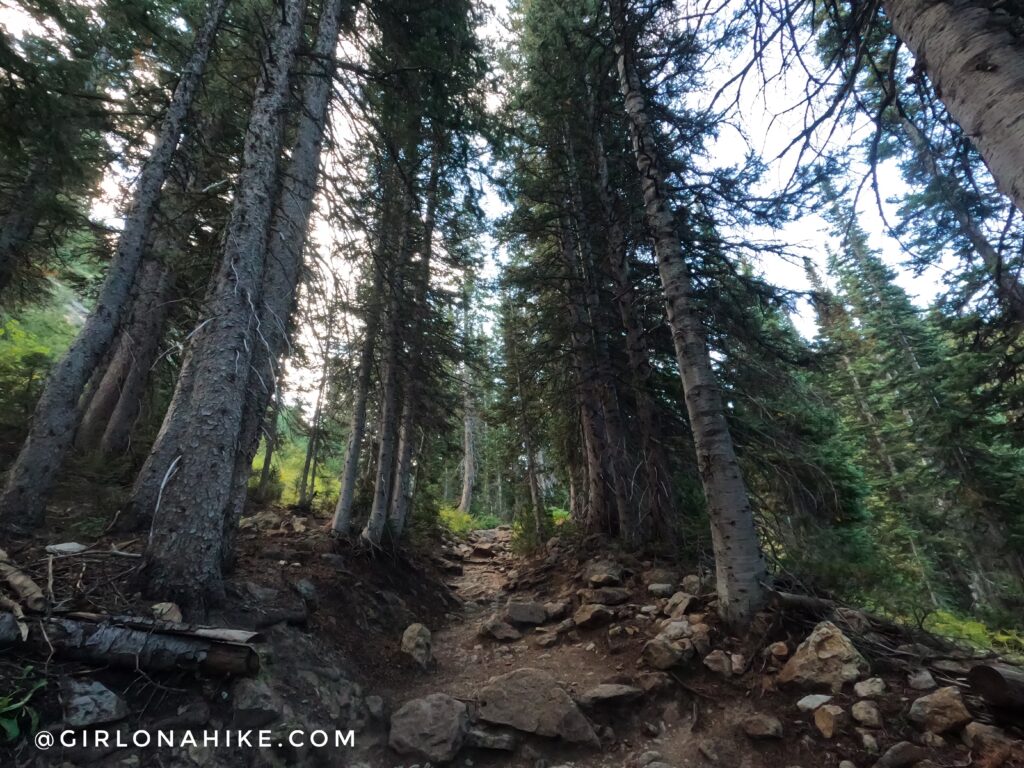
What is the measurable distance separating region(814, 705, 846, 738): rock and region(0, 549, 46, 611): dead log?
6305 mm

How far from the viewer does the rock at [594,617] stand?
6.30 metres

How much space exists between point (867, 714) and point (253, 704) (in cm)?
505

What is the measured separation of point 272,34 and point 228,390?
4869 millimetres

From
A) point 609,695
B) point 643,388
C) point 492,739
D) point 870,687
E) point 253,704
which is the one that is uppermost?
point 643,388

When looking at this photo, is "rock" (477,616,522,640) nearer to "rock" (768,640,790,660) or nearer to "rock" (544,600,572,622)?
"rock" (544,600,572,622)

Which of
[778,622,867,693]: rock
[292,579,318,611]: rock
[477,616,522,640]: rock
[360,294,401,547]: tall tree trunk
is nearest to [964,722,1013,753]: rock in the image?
[778,622,867,693]: rock

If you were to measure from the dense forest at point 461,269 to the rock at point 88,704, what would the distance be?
1010 millimetres

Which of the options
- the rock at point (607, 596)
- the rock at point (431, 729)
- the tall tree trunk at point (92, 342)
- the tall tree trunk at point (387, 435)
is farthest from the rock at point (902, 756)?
the tall tree trunk at point (92, 342)

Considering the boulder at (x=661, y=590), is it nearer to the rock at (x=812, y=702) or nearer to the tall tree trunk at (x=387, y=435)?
the rock at (x=812, y=702)

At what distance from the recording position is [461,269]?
32.3ft

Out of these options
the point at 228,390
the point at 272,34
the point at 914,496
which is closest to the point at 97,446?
the point at 228,390

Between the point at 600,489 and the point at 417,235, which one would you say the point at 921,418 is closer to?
the point at 600,489

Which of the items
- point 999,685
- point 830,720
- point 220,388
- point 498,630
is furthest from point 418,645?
point 999,685

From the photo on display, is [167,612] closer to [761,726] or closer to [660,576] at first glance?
[761,726]
